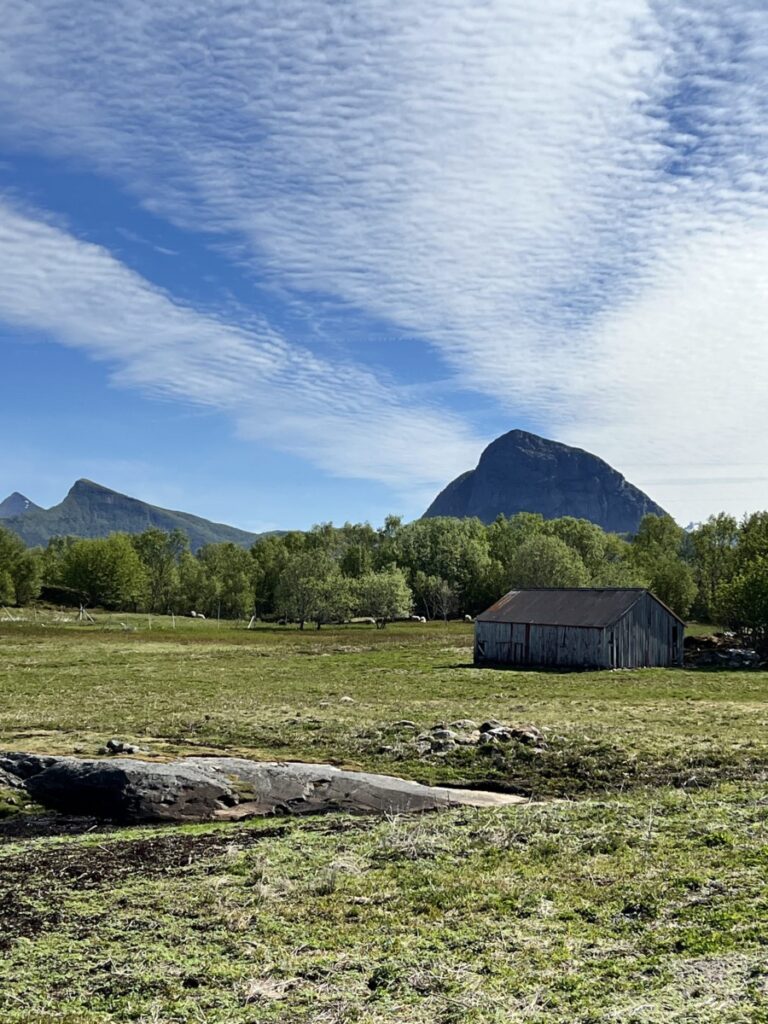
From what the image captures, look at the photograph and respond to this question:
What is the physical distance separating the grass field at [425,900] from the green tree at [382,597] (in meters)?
87.0

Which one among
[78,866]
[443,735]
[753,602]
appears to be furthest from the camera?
[753,602]

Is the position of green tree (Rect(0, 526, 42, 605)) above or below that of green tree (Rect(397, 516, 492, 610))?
below

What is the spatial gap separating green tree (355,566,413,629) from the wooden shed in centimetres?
4862

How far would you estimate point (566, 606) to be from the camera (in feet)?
202

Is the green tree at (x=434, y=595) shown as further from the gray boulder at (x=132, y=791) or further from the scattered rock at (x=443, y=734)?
the gray boulder at (x=132, y=791)

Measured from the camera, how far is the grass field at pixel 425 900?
8.05 m

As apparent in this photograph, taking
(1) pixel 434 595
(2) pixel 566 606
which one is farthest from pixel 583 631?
(1) pixel 434 595

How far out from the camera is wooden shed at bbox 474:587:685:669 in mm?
57875

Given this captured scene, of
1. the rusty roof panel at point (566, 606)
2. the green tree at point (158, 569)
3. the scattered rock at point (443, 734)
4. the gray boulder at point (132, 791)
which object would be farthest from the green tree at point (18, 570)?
the gray boulder at point (132, 791)

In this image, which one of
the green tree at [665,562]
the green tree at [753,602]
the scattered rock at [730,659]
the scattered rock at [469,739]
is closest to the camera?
the scattered rock at [469,739]

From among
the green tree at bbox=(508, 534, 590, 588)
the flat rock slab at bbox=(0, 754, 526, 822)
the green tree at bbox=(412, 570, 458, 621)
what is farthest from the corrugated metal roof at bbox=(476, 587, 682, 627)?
the green tree at bbox=(412, 570, 458, 621)

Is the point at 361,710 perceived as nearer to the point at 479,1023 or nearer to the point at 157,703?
the point at 157,703

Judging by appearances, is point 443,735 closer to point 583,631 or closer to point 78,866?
point 78,866

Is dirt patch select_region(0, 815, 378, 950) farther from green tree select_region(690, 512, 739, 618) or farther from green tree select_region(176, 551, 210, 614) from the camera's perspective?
green tree select_region(176, 551, 210, 614)
